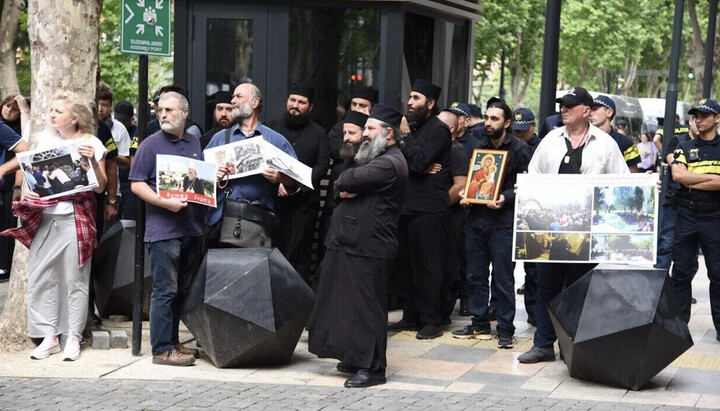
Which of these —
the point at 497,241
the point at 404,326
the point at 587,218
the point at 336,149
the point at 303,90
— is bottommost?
the point at 404,326

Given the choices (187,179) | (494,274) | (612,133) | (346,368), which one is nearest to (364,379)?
(346,368)

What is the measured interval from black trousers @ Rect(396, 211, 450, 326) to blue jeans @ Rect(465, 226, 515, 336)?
250mm

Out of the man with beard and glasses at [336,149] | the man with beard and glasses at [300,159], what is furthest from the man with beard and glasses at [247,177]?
the man with beard and glasses at [336,149]

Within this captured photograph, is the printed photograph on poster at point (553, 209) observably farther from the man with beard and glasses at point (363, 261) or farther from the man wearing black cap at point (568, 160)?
the man with beard and glasses at point (363, 261)

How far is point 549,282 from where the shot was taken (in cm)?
909

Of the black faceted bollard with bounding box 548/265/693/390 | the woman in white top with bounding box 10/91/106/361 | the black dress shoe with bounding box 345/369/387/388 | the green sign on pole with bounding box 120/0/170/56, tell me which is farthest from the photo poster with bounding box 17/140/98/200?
the black faceted bollard with bounding box 548/265/693/390

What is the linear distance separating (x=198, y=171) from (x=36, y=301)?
5.16 feet

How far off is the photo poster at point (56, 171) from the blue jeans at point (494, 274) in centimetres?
318

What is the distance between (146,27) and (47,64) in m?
0.83

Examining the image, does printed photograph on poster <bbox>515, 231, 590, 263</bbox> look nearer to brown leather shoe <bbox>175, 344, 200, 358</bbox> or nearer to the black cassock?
the black cassock

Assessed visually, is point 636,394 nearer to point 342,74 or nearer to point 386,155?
point 386,155

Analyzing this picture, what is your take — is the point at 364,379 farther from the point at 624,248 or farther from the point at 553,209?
the point at 624,248

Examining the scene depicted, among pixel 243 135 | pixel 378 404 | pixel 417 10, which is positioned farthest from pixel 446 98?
pixel 378 404

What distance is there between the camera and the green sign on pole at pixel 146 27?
9.07 metres
